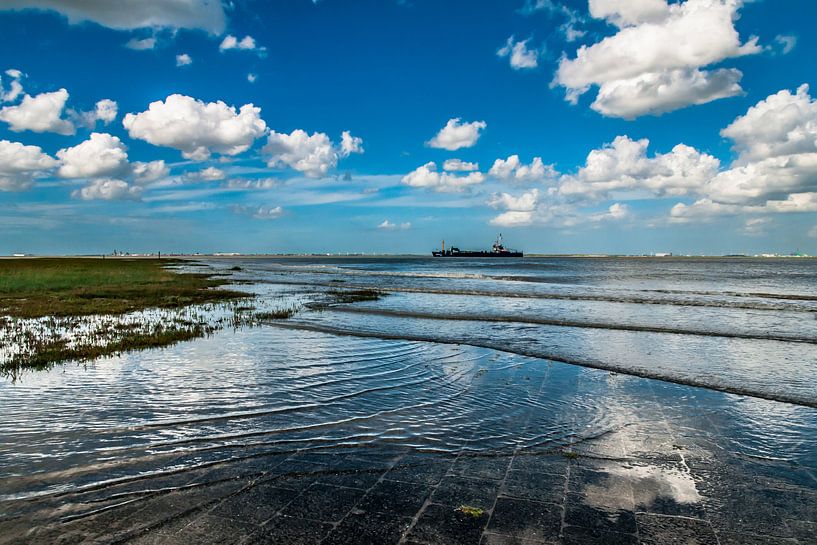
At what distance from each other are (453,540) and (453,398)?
6.46 m

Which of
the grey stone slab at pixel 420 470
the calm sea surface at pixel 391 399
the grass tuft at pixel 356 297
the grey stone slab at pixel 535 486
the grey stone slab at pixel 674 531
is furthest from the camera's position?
the grass tuft at pixel 356 297

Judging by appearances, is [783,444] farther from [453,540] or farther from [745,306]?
[745,306]

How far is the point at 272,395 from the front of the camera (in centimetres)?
1178

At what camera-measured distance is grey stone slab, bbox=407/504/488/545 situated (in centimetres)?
555

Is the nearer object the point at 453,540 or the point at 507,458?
the point at 453,540

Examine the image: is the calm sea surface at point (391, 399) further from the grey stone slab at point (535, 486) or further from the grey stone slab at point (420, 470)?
the grey stone slab at point (535, 486)

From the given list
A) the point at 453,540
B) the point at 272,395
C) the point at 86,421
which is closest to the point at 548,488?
the point at 453,540

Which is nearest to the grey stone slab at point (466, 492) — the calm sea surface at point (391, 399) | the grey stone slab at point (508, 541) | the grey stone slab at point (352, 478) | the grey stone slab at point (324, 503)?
the grey stone slab at point (508, 541)

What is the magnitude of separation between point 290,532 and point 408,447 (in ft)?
10.8

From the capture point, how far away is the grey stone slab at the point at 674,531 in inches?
223

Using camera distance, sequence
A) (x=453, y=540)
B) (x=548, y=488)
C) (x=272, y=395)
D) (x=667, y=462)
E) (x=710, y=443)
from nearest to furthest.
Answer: (x=453, y=540) < (x=548, y=488) < (x=667, y=462) < (x=710, y=443) < (x=272, y=395)

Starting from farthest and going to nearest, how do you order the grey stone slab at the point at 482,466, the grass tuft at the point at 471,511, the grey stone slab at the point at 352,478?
1. the grey stone slab at the point at 482,466
2. the grey stone slab at the point at 352,478
3. the grass tuft at the point at 471,511

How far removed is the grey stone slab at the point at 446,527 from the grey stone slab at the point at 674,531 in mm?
1971

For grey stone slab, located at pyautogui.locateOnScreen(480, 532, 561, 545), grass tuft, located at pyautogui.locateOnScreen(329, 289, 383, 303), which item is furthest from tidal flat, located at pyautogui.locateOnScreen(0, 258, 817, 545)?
grass tuft, located at pyautogui.locateOnScreen(329, 289, 383, 303)
